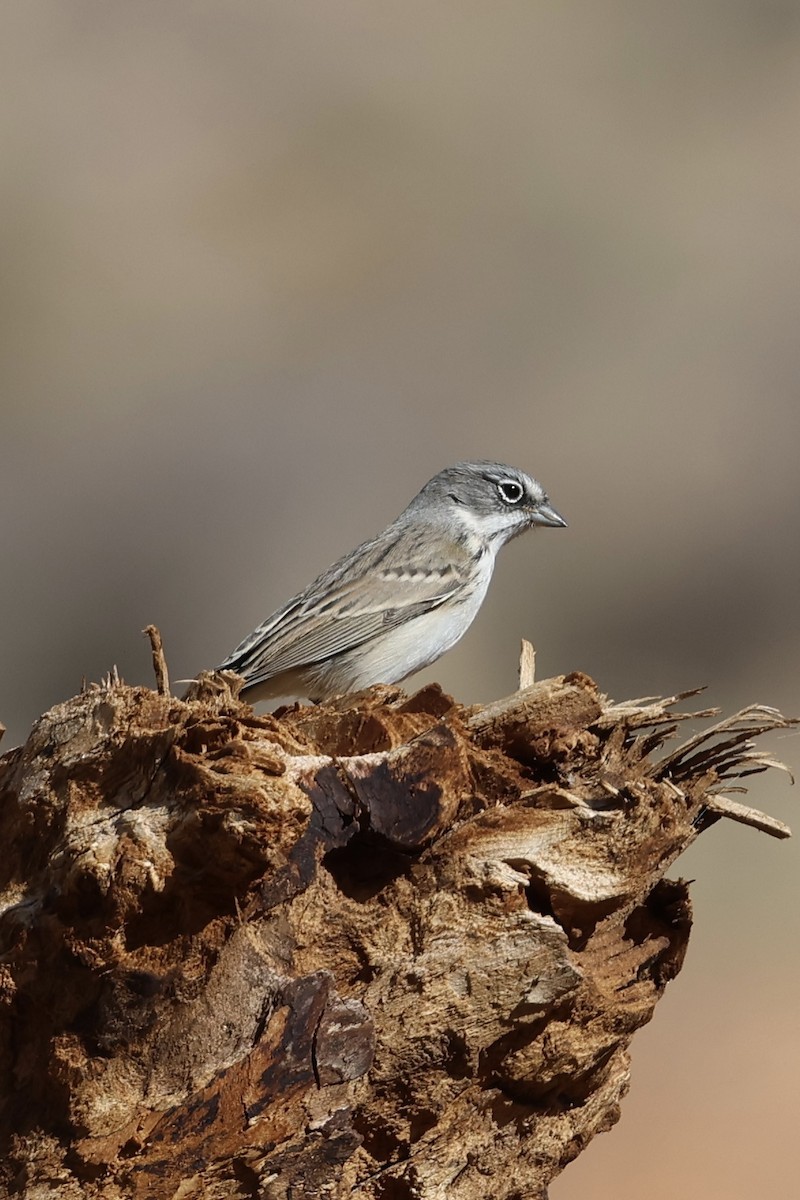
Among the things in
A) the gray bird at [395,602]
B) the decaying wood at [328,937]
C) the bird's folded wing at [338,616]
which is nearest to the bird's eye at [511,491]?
the gray bird at [395,602]

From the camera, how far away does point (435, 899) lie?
2516 millimetres

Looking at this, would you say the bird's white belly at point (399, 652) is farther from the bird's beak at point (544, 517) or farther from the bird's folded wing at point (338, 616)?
the bird's beak at point (544, 517)

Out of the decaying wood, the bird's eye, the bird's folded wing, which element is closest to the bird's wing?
the bird's folded wing

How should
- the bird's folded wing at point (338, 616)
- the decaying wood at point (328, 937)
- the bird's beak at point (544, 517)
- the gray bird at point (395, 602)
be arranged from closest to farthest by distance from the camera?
the decaying wood at point (328, 937) → the bird's folded wing at point (338, 616) → the gray bird at point (395, 602) → the bird's beak at point (544, 517)

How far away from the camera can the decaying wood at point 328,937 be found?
230cm

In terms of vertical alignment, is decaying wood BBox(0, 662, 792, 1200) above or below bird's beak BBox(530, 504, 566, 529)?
below

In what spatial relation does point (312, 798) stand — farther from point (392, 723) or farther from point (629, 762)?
point (629, 762)

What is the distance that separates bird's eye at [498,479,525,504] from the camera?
21.7 feet

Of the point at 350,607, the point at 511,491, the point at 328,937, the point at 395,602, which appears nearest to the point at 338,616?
the point at 350,607

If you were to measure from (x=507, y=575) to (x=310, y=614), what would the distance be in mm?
4695

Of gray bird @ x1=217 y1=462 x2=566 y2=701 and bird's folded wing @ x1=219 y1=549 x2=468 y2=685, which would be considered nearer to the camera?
bird's folded wing @ x1=219 y1=549 x2=468 y2=685

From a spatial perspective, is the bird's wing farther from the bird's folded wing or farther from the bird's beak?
the bird's beak

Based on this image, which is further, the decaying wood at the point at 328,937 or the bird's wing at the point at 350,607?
the bird's wing at the point at 350,607

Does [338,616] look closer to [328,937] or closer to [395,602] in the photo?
[395,602]
